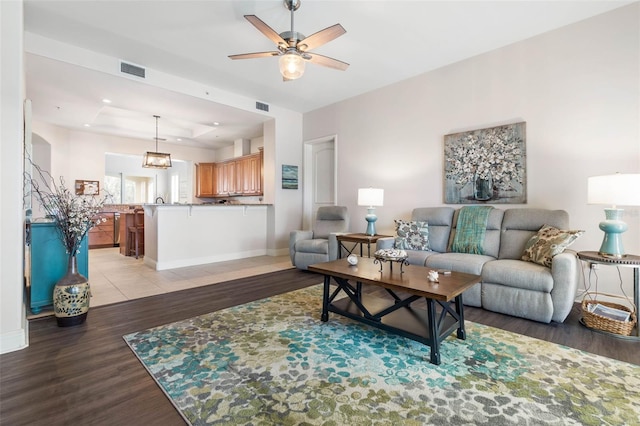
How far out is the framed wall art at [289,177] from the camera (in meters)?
6.01

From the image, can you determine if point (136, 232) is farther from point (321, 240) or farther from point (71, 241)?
point (321, 240)

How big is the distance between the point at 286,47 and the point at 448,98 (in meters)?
2.53

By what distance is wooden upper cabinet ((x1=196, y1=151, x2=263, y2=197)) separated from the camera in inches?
272

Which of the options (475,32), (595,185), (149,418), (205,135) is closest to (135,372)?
(149,418)

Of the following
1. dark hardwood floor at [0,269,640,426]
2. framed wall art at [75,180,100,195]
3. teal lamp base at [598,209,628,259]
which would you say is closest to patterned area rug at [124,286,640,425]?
dark hardwood floor at [0,269,640,426]

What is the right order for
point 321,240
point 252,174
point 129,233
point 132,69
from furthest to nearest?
point 252,174, point 129,233, point 321,240, point 132,69

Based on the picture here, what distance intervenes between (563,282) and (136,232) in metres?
6.46

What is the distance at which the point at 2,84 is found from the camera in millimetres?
2100

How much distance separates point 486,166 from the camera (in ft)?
12.3

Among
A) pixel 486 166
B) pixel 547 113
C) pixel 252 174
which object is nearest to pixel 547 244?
pixel 486 166

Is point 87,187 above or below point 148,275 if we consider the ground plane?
above

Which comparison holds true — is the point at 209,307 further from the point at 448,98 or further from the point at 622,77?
the point at 622,77

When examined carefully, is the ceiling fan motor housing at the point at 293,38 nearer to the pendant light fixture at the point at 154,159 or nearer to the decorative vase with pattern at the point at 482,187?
the decorative vase with pattern at the point at 482,187

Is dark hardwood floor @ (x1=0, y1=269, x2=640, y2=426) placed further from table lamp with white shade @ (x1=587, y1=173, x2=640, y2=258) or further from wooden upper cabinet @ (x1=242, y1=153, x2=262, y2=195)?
wooden upper cabinet @ (x1=242, y1=153, x2=262, y2=195)
